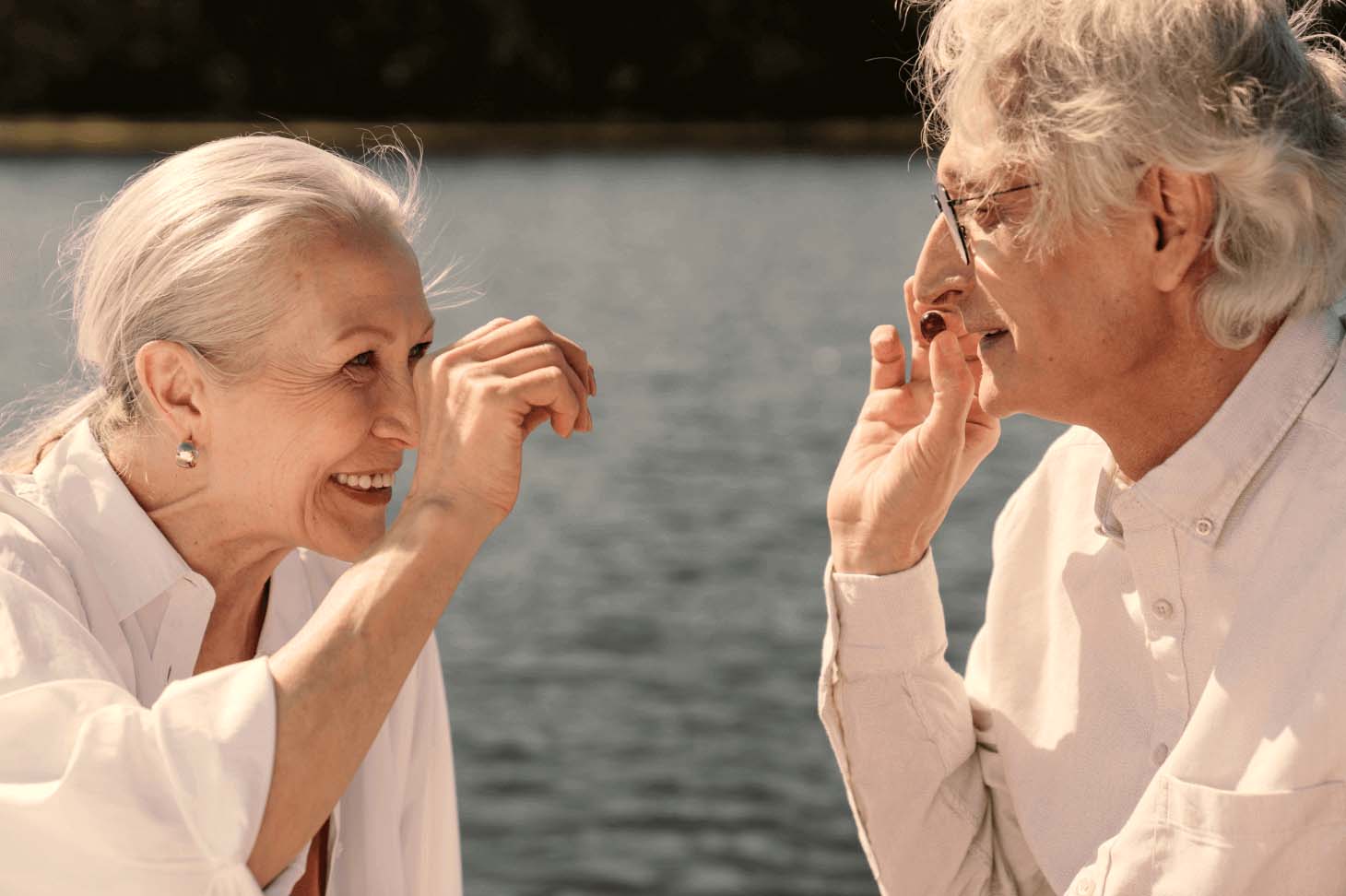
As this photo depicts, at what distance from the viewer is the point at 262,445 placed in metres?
2.46

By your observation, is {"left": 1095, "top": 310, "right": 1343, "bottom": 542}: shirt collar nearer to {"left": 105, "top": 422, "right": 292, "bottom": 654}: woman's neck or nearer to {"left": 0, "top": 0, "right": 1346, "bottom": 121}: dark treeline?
{"left": 105, "top": 422, "right": 292, "bottom": 654}: woman's neck

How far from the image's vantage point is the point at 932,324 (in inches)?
106

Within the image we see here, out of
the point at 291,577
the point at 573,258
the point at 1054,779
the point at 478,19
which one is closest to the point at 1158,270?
the point at 1054,779

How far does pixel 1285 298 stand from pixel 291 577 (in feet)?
5.17

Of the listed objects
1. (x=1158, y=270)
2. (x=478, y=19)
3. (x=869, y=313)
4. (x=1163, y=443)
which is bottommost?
(x=478, y=19)

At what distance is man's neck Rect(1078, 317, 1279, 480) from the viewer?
2389 millimetres

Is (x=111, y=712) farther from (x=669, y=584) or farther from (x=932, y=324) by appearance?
(x=669, y=584)

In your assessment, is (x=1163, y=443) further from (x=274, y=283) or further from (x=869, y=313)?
(x=869, y=313)

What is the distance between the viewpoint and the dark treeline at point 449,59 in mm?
64875

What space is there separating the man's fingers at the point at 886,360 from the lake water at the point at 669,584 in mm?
735

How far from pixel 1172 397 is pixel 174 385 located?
1.39 m

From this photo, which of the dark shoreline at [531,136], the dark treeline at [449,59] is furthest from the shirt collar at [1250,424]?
the dark treeline at [449,59]

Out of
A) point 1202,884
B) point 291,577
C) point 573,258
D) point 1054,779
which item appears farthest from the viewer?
point 573,258

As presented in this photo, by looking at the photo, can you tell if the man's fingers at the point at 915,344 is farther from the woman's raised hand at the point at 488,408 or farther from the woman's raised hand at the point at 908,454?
the woman's raised hand at the point at 488,408
